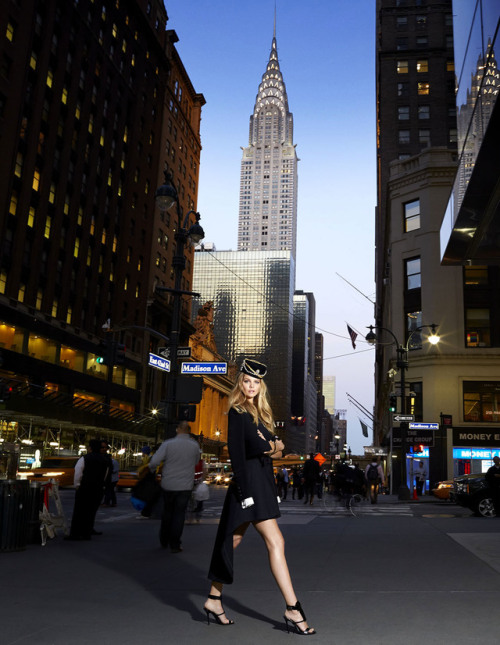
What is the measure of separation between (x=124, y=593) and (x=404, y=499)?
84.4 feet

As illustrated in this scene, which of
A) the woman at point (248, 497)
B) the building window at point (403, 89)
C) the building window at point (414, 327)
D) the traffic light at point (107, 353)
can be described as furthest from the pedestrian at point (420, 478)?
the building window at point (403, 89)

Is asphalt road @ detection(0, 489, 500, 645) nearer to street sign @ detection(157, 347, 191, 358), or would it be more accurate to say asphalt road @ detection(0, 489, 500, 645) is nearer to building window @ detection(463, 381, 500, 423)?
street sign @ detection(157, 347, 191, 358)

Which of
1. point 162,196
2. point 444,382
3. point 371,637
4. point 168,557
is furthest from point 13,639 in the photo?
point 444,382

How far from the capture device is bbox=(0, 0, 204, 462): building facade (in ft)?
154

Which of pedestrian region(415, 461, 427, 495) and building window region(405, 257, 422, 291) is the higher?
building window region(405, 257, 422, 291)

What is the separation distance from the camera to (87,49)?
198 ft

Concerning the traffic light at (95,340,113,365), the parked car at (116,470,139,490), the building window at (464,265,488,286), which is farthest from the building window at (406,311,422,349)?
the traffic light at (95,340,113,365)

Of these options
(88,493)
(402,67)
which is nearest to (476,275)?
(88,493)

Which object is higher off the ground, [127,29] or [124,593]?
[127,29]

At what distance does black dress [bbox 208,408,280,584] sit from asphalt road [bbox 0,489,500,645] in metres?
0.50

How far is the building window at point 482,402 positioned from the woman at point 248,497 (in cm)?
3736

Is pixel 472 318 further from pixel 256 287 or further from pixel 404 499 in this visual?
pixel 256 287

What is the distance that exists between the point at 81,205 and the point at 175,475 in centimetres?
5259

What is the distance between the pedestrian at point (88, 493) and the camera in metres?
11.1
